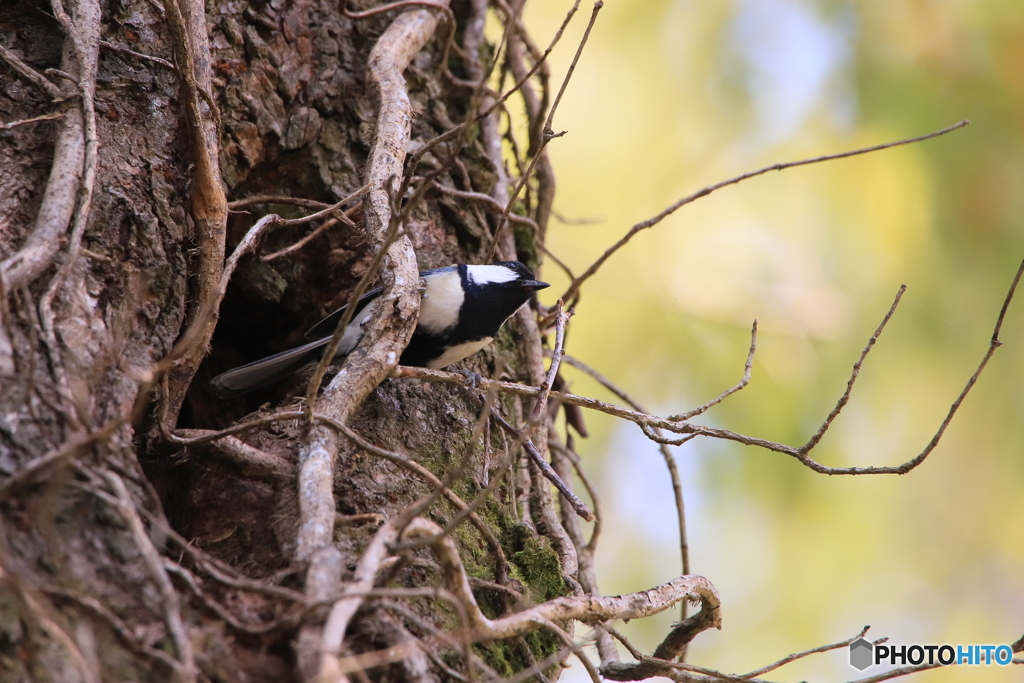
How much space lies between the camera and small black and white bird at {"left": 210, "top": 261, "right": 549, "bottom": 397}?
2791 mm

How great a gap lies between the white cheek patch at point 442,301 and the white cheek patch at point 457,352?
0.08 m

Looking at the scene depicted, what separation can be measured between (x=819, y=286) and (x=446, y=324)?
228 cm

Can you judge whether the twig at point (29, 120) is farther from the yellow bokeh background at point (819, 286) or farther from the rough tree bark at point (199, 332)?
the yellow bokeh background at point (819, 286)

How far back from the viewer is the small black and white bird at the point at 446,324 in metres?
2.79

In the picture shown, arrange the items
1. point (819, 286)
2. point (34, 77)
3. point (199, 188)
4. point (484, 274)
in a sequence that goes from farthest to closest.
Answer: point (819, 286)
point (484, 274)
point (199, 188)
point (34, 77)


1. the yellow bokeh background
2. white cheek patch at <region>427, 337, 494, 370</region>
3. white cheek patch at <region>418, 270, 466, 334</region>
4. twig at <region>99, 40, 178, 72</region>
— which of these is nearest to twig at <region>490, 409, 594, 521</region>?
white cheek patch at <region>427, 337, 494, 370</region>

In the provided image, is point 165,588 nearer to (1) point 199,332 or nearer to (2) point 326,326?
(1) point 199,332

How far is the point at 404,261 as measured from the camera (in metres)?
2.26

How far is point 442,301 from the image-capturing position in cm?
288

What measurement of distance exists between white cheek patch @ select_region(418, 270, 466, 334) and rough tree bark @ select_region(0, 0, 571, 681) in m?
0.09

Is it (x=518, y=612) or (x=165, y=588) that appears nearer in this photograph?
(x=165, y=588)

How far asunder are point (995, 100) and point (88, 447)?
14.3ft

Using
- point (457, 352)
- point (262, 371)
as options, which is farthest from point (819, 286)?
point (262, 371)

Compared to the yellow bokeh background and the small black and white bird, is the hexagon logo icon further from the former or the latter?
the small black and white bird
